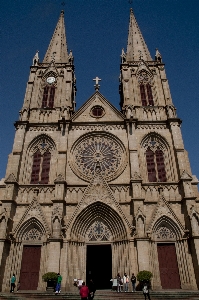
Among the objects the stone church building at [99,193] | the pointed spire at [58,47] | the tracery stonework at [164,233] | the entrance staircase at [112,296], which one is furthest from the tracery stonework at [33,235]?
the pointed spire at [58,47]

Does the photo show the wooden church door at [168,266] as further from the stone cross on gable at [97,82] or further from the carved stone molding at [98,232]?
the stone cross on gable at [97,82]

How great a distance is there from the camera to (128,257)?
20359mm

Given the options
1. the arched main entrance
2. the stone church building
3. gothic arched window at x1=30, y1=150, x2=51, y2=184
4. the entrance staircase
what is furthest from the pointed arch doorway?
the entrance staircase

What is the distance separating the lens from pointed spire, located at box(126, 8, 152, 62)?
34800 mm

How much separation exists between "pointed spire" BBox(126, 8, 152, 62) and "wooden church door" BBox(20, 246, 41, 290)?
25391mm

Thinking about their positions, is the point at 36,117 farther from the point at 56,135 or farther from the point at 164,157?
the point at 164,157

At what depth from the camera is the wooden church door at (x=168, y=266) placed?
20.2 m

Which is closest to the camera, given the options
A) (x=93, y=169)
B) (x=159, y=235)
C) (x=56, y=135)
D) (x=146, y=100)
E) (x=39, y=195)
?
(x=159, y=235)

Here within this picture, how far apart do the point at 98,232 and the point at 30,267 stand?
5.88m

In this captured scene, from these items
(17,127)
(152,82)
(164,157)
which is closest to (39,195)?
(17,127)

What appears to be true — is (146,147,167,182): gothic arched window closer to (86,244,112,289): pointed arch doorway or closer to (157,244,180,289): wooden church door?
(157,244,180,289): wooden church door

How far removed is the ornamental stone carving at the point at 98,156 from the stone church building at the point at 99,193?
97 millimetres

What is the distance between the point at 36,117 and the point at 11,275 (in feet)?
50.3

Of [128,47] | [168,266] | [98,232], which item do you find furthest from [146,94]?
[168,266]
